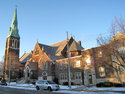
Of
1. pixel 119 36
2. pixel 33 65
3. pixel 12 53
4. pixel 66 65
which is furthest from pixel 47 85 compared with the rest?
pixel 12 53

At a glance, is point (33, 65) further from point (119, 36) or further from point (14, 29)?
point (119, 36)

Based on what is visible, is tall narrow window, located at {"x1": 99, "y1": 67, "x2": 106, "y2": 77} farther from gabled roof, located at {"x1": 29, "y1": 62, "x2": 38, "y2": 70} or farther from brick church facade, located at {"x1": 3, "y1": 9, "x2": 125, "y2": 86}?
gabled roof, located at {"x1": 29, "y1": 62, "x2": 38, "y2": 70}

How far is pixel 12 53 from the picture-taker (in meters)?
60.8

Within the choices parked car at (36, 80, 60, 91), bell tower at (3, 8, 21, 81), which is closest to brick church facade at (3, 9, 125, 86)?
bell tower at (3, 8, 21, 81)

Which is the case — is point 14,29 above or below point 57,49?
Result: above

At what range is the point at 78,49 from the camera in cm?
4166

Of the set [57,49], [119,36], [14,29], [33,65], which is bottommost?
[33,65]

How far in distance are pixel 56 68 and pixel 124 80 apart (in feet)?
65.1

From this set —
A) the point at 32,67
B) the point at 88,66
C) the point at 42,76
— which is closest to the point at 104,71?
the point at 88,66

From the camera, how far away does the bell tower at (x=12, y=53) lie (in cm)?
5628

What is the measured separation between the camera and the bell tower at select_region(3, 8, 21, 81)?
185ft

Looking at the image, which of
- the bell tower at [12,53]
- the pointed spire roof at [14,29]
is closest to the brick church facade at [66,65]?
the bell tower at [12,53]

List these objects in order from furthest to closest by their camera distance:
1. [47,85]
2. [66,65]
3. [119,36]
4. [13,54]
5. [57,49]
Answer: [13,54]
[57,49]
[66,65]
[47,85]
[119,36]

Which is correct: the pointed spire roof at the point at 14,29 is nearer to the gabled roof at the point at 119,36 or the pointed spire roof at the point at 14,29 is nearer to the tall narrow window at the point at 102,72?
the tall narrow window at the point at 102,72
